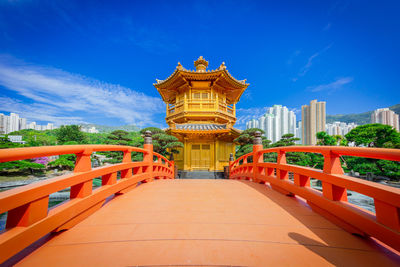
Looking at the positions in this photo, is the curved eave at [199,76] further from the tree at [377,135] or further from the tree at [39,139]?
the tree at [39,139]

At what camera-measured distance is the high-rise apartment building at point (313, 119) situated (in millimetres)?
36375

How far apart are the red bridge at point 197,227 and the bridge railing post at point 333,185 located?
0.5 inches

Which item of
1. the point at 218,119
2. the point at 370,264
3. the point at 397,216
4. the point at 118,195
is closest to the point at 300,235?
the point at 370,264

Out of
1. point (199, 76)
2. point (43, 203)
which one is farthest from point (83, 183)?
point (199, 76)

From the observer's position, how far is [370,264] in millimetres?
1218

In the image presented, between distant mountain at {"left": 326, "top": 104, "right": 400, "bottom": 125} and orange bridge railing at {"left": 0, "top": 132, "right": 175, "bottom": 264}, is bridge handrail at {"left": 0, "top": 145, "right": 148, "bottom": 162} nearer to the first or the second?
orange bridge railing at {"left": 0, "top": 132, "right": 175, "bottom": 264}

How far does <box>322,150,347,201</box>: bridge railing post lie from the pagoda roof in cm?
1051

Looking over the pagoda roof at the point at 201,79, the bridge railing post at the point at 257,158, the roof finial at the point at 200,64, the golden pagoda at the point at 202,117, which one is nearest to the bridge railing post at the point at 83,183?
the bridge railing post at the point at 257,158

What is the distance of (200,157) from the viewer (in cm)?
1183

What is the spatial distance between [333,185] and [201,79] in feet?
36.7

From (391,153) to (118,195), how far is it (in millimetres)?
3534

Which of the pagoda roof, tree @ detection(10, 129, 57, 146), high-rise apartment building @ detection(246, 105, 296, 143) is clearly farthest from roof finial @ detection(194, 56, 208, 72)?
high-rise apartment building @ detection(246, 105, 296, 143)

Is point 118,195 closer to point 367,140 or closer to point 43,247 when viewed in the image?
point 43,247

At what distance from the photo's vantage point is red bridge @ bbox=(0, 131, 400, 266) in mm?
1226
